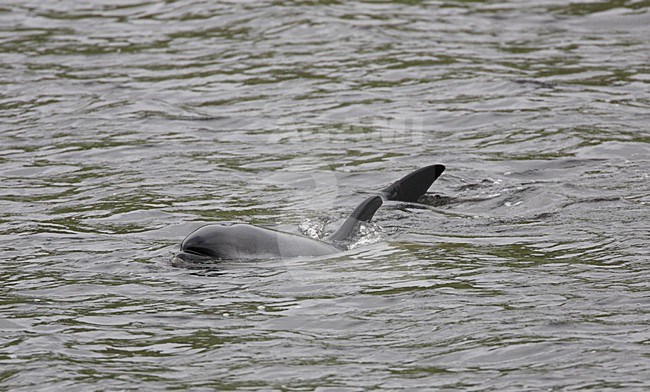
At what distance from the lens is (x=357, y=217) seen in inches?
345

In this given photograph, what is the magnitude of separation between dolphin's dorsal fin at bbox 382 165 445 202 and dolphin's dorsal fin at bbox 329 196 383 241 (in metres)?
0.78

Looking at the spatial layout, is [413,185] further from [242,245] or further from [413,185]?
[242,245]

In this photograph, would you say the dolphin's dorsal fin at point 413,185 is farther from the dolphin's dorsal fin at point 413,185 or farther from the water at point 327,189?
the water at point 327,189

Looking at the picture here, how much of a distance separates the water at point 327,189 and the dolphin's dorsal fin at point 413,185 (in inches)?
4.1

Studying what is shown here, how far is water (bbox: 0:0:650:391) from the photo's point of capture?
6191 mm

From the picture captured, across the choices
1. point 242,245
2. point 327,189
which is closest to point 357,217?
point 242,245

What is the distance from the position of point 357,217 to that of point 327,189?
1.86 meters

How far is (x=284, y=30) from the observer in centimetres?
1673

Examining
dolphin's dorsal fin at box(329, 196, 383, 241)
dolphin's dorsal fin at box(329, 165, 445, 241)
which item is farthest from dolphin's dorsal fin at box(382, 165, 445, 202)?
dolphin's dorsal fin at box(329, 196, 383, 241)

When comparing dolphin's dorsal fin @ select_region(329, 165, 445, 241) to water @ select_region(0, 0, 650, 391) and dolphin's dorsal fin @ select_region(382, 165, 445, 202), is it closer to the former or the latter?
dolphin's dorsal fin @ select_region(382, 165, 445, 202)

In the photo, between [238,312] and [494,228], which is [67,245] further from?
[494,228]

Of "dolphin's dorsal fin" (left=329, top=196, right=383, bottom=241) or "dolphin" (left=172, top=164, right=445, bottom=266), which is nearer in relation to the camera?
"dolphin" (left=172, top=164, right=445, bottom=266)

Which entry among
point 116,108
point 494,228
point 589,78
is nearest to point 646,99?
point 589,78

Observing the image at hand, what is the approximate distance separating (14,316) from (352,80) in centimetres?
796
